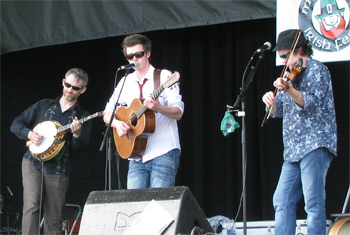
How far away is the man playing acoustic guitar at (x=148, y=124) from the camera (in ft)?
15.4

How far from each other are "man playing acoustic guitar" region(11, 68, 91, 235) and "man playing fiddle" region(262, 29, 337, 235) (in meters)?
2.04

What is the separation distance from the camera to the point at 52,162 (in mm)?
5730

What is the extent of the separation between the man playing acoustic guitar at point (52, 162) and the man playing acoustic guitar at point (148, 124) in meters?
0.81

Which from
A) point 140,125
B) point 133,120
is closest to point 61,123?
point 133,120

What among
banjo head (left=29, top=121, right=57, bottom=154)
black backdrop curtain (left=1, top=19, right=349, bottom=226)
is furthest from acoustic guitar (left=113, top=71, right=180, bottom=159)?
black backdrop curtain (left=1, top=19, right=349, bottom=226)

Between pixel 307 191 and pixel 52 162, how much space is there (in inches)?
96.5

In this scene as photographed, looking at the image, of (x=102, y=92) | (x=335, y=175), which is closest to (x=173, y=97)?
(x=335, y=175)

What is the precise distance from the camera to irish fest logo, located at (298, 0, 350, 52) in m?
5.41

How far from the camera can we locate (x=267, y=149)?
6395mm

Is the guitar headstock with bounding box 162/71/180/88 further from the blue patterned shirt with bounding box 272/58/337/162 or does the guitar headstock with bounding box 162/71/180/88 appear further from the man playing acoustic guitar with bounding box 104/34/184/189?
the blue patterned shirt with bounding box 272/58/337/162

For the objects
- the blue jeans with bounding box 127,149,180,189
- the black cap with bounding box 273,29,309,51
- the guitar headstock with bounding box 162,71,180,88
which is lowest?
the blue jeans with bounding box 127,149,180,189

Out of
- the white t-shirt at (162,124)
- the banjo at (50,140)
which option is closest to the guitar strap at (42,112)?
the banjo at (50,140)

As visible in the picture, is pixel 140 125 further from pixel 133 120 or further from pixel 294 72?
pixel 294 72

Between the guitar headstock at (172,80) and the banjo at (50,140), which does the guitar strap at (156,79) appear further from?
the banjo at (50,140)
